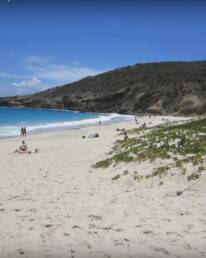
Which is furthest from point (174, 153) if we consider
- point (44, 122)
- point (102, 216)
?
point (44, 122)

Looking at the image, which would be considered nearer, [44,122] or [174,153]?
[174,153]

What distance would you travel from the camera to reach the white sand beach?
23.4 feet

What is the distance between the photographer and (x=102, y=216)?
896 centimetres

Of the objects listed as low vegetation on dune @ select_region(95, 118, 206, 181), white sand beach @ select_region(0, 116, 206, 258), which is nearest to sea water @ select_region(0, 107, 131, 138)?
low vegetation on dune @ select_region(95, 118, 206, 181)

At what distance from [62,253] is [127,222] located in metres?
1.88

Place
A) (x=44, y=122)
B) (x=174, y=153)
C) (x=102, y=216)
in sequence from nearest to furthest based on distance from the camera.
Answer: (x=102, y=216) → (x=174, y=153) → (x=44, y=122)

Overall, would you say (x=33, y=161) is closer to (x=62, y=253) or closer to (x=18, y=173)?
(x=18, y=173)

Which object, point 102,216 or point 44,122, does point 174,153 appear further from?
point 44,122

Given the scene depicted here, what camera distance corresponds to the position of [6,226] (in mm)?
8352

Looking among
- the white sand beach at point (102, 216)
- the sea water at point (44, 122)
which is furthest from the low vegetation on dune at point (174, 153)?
the sea water at point (44, 122)

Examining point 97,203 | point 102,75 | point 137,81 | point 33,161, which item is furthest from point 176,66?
point 97,203

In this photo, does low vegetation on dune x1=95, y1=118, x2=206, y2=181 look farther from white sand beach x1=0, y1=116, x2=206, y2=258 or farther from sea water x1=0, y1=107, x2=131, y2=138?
sea water x1=0, y1=107, x2=131, y2=138

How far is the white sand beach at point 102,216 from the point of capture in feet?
23.4

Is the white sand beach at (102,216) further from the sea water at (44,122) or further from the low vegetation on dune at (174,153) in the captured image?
the sea water at (44,122)
